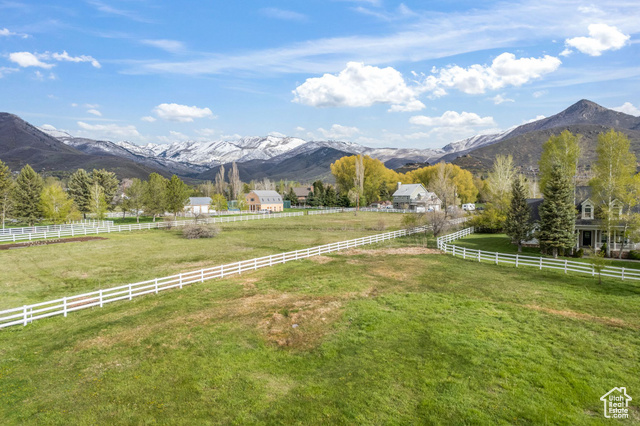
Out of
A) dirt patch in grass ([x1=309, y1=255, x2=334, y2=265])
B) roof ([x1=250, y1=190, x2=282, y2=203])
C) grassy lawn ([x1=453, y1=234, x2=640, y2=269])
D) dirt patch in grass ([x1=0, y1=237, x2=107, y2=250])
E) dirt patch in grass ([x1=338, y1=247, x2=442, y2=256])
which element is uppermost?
roof ([x1=250, y1=190, x2=282, y2=203])

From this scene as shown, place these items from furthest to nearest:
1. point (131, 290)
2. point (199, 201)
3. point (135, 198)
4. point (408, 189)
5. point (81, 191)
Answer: point (199, 201), point (408, 189), point (81, 191), point (135, 198), point (131, 290)

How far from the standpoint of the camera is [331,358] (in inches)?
432

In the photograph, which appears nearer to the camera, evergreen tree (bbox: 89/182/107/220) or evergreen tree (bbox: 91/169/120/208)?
evergreen tree (bbox: 89/182/107/220)

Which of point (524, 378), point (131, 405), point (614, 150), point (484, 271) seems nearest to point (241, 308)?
point (131, 405)

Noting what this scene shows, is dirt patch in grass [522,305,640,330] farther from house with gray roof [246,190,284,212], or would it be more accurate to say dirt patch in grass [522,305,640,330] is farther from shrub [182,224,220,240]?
house with gray roof [246,190,284,212]

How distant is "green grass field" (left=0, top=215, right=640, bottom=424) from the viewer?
27.2ft

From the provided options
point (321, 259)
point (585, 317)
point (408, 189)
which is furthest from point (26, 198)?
point (408, 189)

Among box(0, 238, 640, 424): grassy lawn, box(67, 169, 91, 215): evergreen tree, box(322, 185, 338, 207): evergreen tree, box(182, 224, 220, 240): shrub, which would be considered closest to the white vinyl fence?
box(0, 238, 640, 424): grassy lawn

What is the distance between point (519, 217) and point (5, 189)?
6828 centimetres

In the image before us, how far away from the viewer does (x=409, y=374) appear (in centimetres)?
983

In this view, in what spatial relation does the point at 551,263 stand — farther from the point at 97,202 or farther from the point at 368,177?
the point at 368,177

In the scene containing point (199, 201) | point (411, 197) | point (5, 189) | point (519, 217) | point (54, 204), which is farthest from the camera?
point (199, 201)

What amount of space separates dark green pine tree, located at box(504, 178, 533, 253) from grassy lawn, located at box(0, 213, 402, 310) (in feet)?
59.3

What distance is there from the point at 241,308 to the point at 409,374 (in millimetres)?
8800
